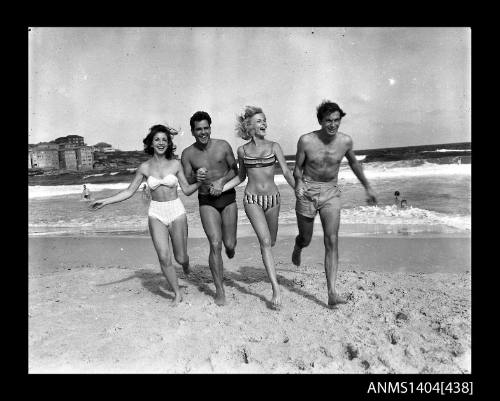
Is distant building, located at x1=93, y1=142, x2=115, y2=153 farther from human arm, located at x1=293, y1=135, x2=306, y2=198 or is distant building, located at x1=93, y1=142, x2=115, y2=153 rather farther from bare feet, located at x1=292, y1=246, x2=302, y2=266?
human arm, located at x1=293, y1=135, x2=306, y2=198

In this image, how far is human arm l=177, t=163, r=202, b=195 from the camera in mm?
4859

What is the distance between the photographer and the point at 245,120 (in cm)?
495

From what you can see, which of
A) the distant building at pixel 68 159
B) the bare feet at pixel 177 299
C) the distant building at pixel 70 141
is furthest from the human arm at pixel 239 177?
the distant building at pixel 68 159

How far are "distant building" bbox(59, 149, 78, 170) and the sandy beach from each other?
18.7 metres

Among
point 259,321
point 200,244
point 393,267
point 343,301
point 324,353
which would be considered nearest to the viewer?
point 324,353

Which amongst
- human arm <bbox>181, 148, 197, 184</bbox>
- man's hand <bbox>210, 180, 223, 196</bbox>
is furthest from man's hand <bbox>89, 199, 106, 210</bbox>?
man's hand <bbox>210, 180, 223, 196</bbox>

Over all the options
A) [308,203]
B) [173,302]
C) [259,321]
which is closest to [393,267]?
[308,203]

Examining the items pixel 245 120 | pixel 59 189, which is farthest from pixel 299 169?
pixel 59 189

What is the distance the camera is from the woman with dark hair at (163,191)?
192 inches

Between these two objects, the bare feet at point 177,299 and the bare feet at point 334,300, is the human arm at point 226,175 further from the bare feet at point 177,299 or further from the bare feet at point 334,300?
the bare feet at point 334,300

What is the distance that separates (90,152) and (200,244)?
70.7 ft

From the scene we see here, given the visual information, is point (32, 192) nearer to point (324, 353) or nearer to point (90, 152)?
point (90, 152)

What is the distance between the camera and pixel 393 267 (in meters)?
7.02

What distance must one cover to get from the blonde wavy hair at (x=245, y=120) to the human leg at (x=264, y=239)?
875mm
